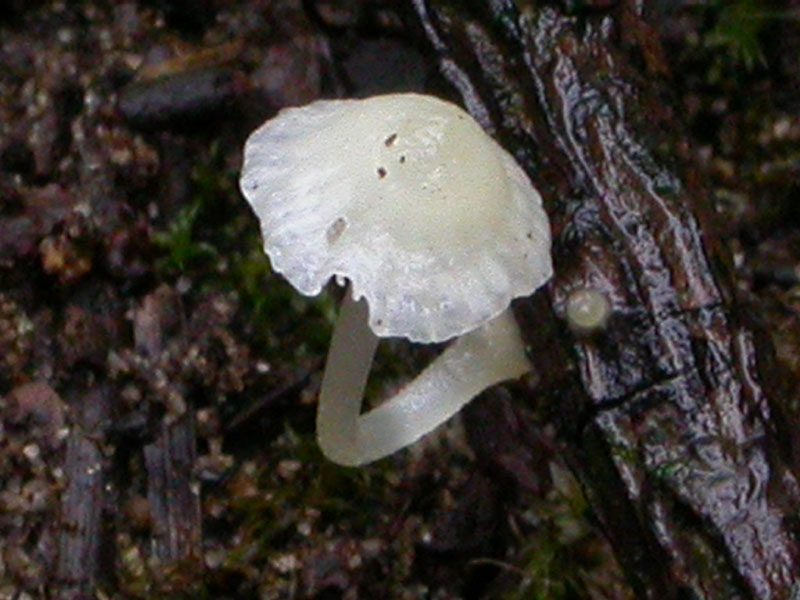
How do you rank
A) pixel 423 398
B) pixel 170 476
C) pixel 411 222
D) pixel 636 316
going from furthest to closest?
pixel 170 476
pixel 423 398
pixel 636 316
pixel 411 222

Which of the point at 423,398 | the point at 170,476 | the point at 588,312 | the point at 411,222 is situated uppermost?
the point at 411,222

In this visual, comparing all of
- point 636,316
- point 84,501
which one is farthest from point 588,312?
point 84,501

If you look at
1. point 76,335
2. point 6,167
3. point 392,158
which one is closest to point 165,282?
point 76,335

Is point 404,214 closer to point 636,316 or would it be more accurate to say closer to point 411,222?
point 411,222

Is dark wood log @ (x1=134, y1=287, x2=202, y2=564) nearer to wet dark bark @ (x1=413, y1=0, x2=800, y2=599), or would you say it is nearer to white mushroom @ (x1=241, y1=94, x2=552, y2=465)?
white mushroom @ (x1=241, y1=94, x2=552, y2=465)

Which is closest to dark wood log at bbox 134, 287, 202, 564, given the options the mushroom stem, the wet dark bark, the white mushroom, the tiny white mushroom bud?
the mushroom stem

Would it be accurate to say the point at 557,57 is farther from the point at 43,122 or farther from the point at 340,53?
the point at 43,122
